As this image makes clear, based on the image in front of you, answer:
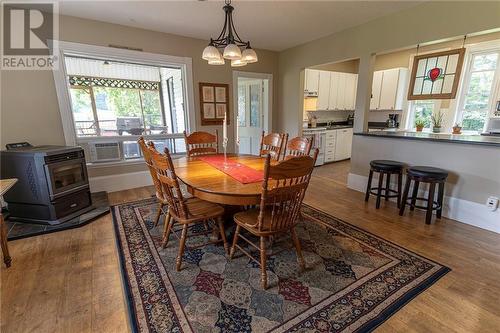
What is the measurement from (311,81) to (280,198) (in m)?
4.58

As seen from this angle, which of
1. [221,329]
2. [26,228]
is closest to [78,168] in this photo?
[26,228]

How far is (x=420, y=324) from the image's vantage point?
140 cm

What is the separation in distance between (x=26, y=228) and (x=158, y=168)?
2023 millimetres

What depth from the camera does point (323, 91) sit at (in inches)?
223

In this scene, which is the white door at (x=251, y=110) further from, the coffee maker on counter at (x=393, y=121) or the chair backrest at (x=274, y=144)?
the coffee maker on counter at (x=393, y=121)

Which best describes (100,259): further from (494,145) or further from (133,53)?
(494,145)

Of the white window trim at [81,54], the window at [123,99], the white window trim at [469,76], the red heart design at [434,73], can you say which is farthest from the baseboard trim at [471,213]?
the white window trim at [81,54]

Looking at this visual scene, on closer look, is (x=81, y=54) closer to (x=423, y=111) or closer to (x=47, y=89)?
(x=47, y=89)

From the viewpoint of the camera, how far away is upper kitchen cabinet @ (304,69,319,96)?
5.31 metres

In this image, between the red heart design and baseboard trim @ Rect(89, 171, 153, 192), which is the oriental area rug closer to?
baseboard trim @ Rect(89, 171, 153, 192)

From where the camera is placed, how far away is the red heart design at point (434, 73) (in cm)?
331

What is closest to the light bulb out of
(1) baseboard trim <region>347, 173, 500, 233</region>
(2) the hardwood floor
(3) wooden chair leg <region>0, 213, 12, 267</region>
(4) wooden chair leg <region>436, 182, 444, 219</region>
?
(2) the hardwood floor

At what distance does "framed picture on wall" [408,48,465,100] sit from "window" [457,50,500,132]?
1.92 meters

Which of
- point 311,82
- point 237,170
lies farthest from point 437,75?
point 237,170
